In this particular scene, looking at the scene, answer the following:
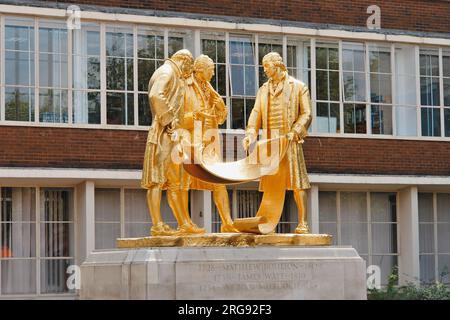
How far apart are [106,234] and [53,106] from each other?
10.3 ft

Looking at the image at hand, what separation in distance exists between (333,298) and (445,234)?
14496 millimetres

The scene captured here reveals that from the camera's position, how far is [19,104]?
2678cm

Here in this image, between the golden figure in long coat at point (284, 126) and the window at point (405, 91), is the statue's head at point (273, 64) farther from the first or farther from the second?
the window at point (405, 91)

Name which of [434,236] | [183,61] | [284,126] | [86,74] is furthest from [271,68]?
[434,236]

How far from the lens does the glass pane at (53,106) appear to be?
26984 mm

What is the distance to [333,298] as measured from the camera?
1773 centimetres

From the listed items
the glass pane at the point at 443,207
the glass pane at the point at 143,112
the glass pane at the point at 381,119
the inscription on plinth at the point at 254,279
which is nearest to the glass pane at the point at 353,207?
the glass pane at the point at 381,119

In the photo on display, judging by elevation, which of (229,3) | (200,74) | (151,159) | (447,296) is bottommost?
(447,296)

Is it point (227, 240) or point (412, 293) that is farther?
point (412, 293)

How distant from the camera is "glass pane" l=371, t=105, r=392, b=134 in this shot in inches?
1190

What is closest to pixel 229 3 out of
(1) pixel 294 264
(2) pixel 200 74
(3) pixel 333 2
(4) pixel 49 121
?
(3) pixel 333 2

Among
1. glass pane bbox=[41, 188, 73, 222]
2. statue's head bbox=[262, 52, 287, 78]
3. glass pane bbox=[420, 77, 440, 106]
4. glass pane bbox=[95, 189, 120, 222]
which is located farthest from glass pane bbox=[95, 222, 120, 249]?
statue's head bbox=[262, 52, 287, 78]

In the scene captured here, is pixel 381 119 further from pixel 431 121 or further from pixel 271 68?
pixel 271 68

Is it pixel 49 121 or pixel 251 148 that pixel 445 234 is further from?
pixel 251 148
